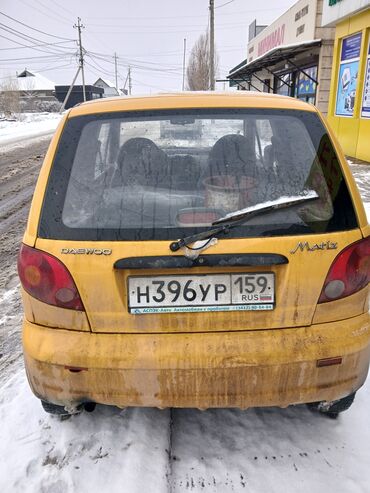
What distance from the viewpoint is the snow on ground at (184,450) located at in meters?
2.03

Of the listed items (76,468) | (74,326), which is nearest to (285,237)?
(74,326)

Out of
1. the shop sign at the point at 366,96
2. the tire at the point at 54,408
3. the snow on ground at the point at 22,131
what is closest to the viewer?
the tire at the point at 54,408

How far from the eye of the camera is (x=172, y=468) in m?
→ 2.11

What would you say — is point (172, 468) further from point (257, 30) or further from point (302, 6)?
point (257, 30)

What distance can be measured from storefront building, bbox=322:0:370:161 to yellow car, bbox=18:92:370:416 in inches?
423

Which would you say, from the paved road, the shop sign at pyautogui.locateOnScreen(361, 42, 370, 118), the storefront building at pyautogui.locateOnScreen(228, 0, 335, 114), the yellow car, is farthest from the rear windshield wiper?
the storefront building at pyautogui.locateOnScreen(228, 0, 335, 114)

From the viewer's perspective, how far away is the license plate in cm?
188

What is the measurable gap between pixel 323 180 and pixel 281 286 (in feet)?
1.80

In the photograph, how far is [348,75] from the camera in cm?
1275

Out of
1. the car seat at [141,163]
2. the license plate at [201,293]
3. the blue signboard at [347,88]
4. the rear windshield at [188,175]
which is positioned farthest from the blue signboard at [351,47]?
the license plate at [201,293]

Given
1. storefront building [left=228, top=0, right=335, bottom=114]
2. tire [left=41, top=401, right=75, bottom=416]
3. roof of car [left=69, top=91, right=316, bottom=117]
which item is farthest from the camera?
storefront building [left=228, top=0, right=335, bottom=114]

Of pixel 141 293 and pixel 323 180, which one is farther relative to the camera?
pixel 323 180

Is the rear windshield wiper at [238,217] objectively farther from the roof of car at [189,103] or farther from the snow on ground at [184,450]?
the snow on ground at [184,450]

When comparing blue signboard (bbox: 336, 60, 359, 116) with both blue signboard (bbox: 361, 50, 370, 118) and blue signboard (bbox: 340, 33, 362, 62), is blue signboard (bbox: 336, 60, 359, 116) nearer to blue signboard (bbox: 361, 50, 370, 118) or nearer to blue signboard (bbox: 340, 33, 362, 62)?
blue signboard (bbox: 340, 33, 362, 62)
